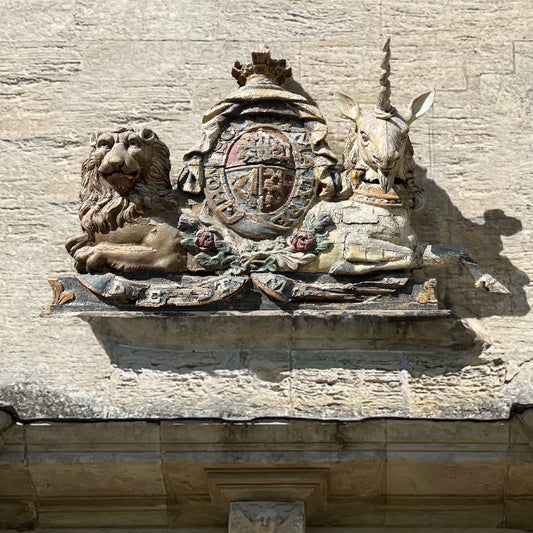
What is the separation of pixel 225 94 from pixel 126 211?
925mm

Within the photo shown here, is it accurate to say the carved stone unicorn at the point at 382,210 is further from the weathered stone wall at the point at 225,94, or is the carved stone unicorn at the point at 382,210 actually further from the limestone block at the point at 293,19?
the limestone block at the point at 293,19

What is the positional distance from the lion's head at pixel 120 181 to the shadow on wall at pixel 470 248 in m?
1.17

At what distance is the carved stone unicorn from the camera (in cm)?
499

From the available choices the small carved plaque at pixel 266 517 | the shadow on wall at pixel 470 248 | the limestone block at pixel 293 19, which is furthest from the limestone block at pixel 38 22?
the small carved plaque at pixel 266 517

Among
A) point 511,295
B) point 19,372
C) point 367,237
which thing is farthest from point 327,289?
point 19,372

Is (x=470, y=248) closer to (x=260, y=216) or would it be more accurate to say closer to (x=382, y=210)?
(x=382, y=210)

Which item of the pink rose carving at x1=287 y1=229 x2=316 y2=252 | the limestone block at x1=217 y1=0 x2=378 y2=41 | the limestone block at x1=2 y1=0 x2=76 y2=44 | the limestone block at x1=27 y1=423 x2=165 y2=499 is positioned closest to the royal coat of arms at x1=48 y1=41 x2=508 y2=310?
the pink rose carving at x1=287 y1=229 x2=316 y2=252

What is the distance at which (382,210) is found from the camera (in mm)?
5098

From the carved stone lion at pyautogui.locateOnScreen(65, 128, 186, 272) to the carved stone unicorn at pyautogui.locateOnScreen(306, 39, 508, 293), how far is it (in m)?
0.63

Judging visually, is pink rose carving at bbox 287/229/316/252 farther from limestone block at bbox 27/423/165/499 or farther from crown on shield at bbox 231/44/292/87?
limestone block at bbox 27/423/165/499

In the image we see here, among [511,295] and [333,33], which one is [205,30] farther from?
[511,295]

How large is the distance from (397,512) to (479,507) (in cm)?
33

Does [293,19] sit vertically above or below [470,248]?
above

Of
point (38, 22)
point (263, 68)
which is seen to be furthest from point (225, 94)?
point (38, 22)
